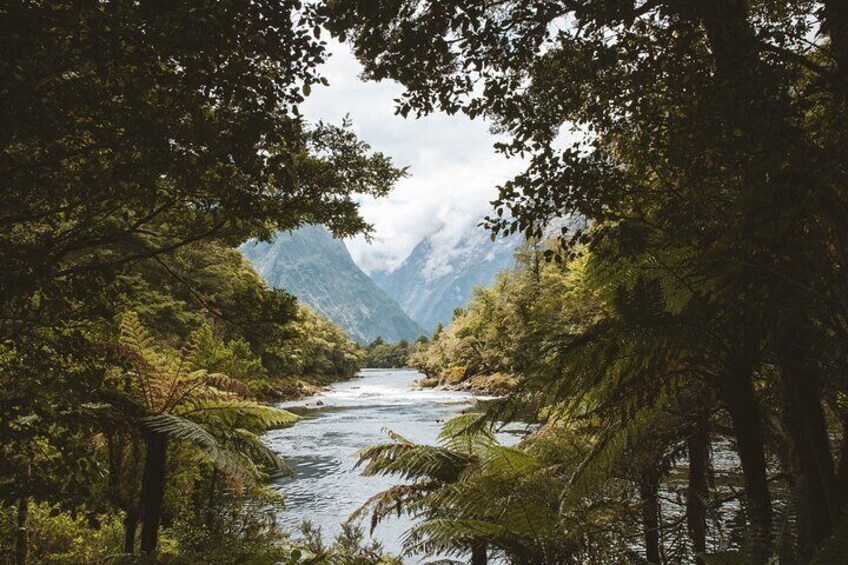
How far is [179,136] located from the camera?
2172 millimetres

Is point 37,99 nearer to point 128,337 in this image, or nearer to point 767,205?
point 767,205

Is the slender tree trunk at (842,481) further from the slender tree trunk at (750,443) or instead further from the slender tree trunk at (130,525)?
the slender tree trunk at (130,525)

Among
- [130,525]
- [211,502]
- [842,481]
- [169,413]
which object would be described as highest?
[169,413]

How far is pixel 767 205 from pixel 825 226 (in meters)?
0.86

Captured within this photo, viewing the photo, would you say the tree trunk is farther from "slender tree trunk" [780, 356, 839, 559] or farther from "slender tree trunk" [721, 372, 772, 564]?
"slender tree trunk" [780, 356, 839, 559]

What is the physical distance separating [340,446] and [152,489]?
1313 cm

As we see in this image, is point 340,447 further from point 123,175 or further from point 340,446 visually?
point 123,175

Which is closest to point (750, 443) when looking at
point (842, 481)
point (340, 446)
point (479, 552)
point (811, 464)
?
point (811, 464)

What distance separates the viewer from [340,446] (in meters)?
16.8

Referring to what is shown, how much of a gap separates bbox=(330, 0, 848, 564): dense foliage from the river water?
3315mm

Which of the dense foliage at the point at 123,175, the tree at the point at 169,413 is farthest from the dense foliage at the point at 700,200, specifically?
the tree at the point at 169,413

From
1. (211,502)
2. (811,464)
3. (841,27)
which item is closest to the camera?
(841,27)

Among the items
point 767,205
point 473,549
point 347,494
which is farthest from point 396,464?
point 347,494

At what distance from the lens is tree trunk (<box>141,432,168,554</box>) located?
411 cm
